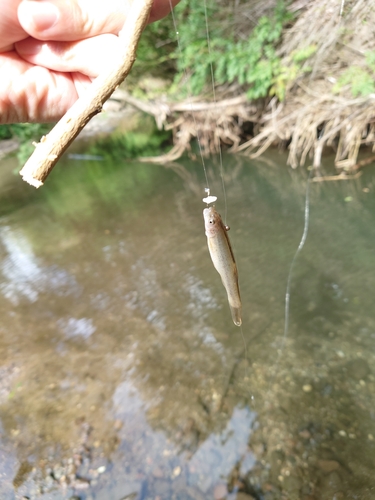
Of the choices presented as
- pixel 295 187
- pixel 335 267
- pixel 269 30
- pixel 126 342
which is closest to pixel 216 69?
pixel 269 30

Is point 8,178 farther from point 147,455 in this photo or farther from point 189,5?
point 147,455

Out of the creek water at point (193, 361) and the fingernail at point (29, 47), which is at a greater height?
the fingernail at point (29, 47)

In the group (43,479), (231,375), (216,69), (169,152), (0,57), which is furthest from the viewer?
(169,152)

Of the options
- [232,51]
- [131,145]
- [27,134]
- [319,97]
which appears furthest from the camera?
[131,145]

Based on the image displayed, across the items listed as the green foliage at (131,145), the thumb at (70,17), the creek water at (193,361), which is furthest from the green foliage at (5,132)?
the thumb at (70,17)

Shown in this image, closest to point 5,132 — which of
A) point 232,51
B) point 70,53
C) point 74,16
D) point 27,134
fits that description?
point 27,134

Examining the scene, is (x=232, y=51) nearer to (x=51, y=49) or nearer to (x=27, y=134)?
(x=27, y=134)

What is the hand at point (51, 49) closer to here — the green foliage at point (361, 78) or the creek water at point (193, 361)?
the creek water at point (193, 361)
